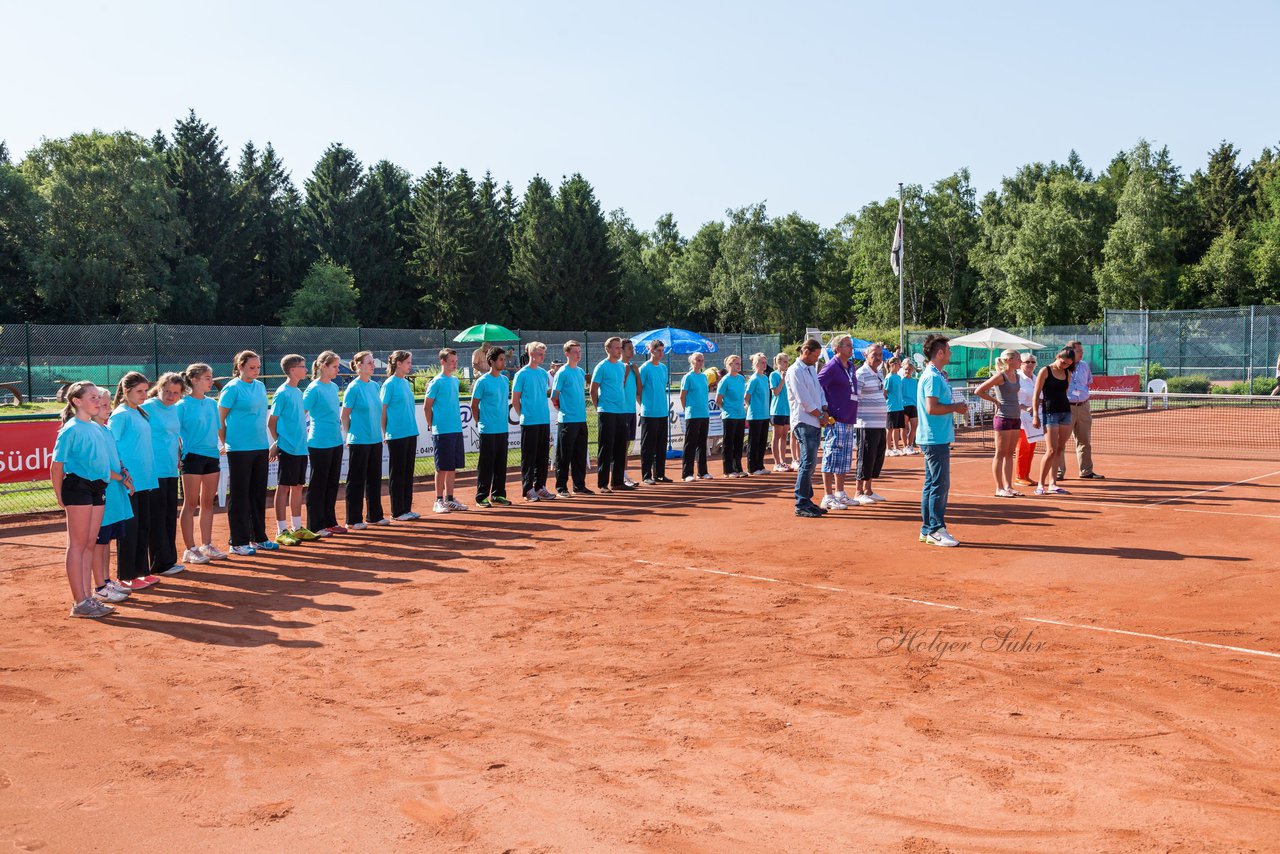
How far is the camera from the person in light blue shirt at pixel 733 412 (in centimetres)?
1683

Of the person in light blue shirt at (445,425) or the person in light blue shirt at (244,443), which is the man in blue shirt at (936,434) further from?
the person in light blue shirt at (244,443)

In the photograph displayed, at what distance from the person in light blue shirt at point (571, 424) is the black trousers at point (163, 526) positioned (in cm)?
597

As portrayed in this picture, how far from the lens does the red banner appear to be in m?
13.8

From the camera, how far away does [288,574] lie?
31.8ft

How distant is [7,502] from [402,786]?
Result: 13161 mm

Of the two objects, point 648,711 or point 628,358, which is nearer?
point 648,711

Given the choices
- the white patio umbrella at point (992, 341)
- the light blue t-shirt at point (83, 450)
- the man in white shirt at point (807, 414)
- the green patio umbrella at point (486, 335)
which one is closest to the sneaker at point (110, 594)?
the light blue t-shirt at point (83, 450)

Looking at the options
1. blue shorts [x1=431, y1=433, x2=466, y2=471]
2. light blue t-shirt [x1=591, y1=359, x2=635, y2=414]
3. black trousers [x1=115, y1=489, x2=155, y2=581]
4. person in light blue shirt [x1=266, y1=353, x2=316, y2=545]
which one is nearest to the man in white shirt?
light blue t-shirt [x1=591, y1=359, x2=635, y2=414]

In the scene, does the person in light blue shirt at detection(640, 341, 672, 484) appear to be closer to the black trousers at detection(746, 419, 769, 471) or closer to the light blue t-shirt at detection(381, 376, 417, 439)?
the black trousers at detection(746, 419, 769, 471)

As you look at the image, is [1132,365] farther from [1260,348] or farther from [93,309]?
[93,309]

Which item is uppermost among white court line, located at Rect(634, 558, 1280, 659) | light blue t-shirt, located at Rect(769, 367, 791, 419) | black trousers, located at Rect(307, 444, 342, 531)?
light blue t-shirt, located at Rect(769, 367, 791, 419)

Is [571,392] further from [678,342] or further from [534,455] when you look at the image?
[678,342]

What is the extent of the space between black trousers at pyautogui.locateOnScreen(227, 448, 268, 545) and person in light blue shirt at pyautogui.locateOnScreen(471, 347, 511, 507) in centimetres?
314

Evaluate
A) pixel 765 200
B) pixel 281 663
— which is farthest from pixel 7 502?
pixel 765 200
